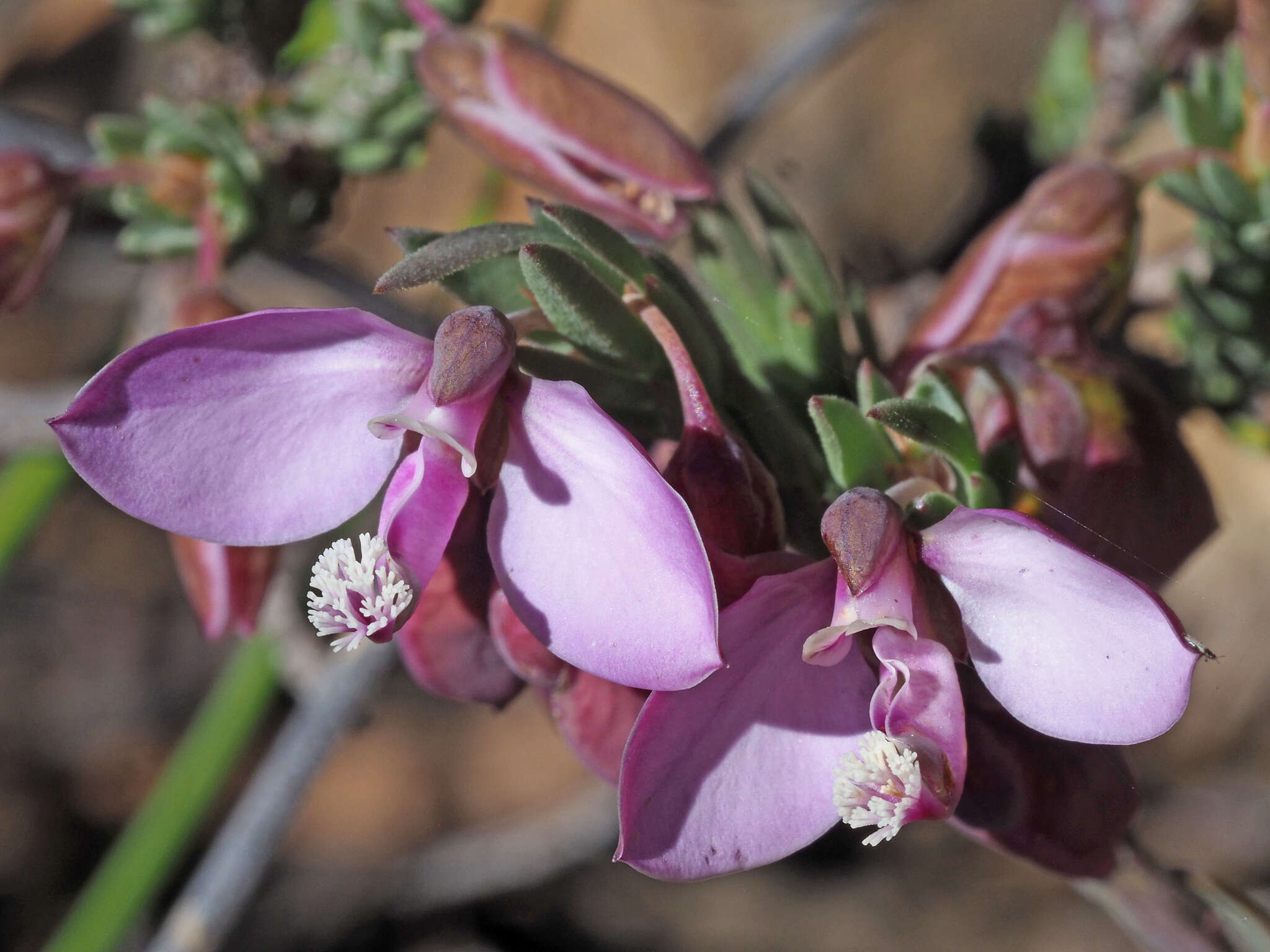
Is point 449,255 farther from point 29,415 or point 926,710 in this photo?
point 29,415

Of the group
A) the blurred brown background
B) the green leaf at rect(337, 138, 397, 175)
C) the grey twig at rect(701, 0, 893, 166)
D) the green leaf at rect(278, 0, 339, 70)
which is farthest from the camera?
the blurred brown background

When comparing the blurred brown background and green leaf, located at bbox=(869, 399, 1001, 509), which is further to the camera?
the blurred brown background

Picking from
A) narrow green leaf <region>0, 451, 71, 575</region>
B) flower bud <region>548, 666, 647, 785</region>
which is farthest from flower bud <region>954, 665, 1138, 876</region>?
narrow green leaf <region>0, 451, 71, 575</region>

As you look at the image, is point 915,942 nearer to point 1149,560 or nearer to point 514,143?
point 1149,560

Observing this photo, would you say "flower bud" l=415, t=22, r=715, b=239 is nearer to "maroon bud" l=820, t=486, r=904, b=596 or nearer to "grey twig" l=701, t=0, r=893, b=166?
"maroon bud" l=820, t=486, r=904, b=596

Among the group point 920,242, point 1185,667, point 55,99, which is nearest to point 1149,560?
point 1185,667

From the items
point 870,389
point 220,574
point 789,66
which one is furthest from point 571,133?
point 789,66

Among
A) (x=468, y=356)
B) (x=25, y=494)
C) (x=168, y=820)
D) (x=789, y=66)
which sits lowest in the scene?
(x=168, y=820)
